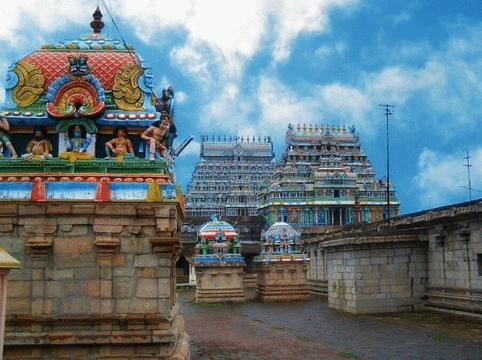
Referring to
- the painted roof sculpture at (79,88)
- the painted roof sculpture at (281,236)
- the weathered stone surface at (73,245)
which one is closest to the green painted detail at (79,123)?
the painted roof sculpture at (79,88)

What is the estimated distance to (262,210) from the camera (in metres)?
62.7

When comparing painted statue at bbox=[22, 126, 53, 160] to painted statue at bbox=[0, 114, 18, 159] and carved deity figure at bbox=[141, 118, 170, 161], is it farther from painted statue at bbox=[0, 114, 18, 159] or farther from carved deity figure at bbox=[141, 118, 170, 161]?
carved deity figure at bbox=[141, 118, 170, 161]

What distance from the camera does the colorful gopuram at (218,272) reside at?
1022 inches

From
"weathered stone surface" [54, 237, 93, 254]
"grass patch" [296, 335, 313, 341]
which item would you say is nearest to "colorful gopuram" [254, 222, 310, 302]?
"grass patch" [296, 335, 313, 341]

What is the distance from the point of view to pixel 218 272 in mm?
26234

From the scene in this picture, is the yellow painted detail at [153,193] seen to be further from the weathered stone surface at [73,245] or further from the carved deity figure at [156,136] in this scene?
the weathered stone surface at [73,245]

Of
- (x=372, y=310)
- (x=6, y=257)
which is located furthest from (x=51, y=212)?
(x=372, y=310)

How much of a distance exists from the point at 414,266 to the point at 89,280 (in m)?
14.1

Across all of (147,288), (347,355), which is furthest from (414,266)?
(147,288)

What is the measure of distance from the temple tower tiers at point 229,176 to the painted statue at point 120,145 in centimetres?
5733

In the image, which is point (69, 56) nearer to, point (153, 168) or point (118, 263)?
point (153, 168)

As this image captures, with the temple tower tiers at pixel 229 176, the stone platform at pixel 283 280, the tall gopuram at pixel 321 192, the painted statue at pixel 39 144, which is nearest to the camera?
the painted statue at pixel 39 144

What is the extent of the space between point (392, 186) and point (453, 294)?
147ft

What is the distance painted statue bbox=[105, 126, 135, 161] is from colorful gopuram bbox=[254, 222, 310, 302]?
1810cm
